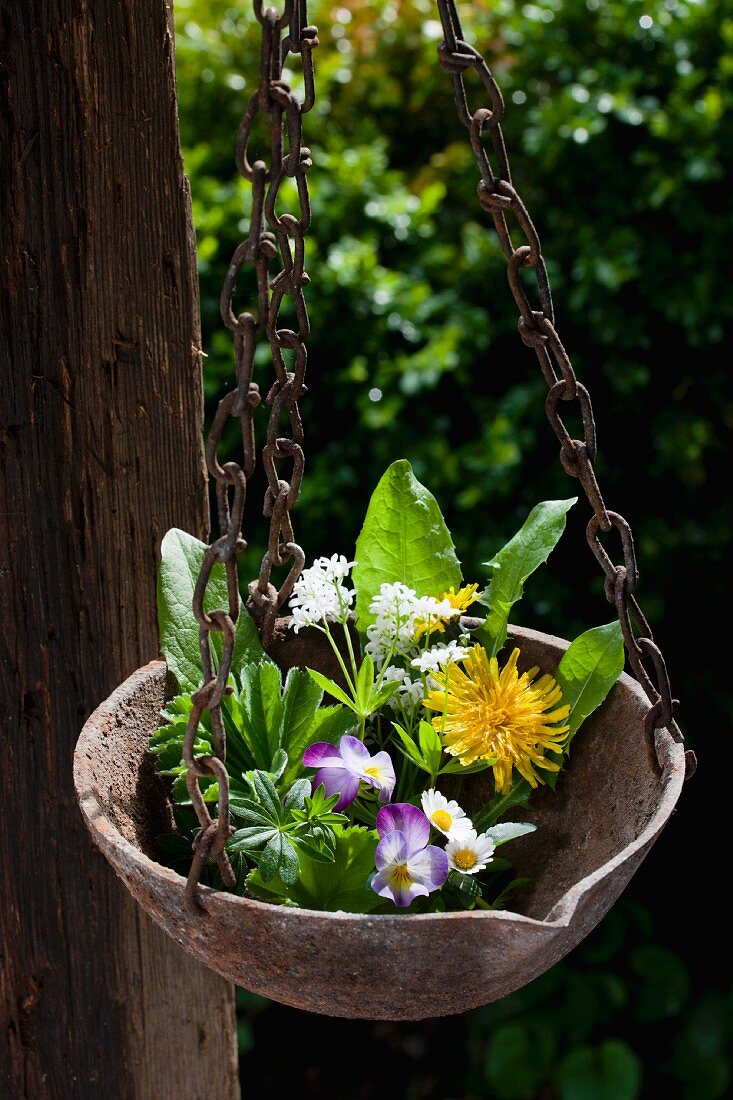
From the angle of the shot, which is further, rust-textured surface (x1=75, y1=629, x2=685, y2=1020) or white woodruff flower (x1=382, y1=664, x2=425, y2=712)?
white woodruff flower (x1=382, y1=664, x2=425, y2=712)

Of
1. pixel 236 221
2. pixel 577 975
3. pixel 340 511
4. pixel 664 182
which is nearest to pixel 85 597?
pixel 340 511

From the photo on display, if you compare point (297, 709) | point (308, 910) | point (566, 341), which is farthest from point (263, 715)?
point (566, 341)

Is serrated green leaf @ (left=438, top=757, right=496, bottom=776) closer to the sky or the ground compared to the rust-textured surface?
closer to the sky

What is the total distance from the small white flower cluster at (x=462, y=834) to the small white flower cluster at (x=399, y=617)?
15 centimetres

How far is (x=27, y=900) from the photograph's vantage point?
44.7 inches

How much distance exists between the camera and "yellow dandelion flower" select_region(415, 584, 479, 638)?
3.18 feet

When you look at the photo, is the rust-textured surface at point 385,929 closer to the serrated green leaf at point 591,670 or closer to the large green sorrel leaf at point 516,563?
the serrated green leaf at point 591,670

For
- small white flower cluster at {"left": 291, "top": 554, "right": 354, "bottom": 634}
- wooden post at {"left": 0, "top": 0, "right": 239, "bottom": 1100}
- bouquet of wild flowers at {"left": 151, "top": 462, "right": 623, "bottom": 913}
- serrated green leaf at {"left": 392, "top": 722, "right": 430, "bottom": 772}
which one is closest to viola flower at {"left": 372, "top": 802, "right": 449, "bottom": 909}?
bouquet of wild flowers at {"left": 151, "top": 462, "right": 623, "bottom": 913}

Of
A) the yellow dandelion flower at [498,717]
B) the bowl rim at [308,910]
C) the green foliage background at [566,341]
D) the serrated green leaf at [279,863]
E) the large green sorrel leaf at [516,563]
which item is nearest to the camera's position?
the bowl rim at [308,910]

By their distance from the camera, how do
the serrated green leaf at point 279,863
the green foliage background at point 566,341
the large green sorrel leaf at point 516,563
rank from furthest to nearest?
the green foliage background at point 566,341 → the large green sorrel leaf at point 516,563 → the serrated green leaf at point 279,863

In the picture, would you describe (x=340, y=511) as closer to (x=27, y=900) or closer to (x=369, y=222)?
(x=369, y=222)

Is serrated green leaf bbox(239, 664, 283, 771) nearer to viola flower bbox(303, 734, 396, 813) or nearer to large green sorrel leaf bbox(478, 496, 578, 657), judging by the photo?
viola flower bbox(303, 734, 396, 813)

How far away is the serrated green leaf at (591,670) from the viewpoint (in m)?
0.94

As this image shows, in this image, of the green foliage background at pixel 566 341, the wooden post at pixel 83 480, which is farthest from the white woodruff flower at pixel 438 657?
the green foliage background at pixel 566 341
